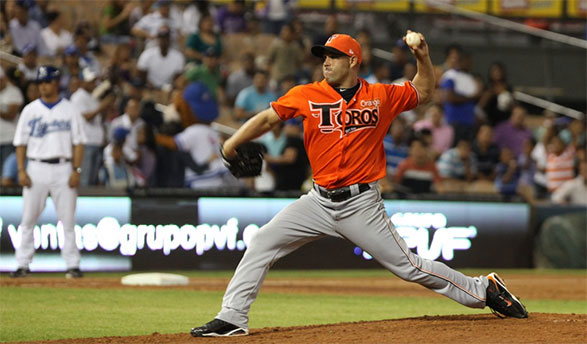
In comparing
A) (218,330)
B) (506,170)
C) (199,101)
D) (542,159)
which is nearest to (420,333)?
(218,330)

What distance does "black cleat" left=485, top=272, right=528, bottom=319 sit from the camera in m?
7.60

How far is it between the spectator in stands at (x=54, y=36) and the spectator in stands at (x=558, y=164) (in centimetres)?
910

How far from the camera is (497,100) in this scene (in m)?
19.2

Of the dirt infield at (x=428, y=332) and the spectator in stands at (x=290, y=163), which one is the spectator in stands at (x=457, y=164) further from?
the dirt infield at (x=428, y=332)

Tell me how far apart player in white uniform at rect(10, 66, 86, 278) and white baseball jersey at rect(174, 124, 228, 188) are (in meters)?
3.20

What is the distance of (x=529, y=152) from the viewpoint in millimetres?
18469

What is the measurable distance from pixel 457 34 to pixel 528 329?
17.1m

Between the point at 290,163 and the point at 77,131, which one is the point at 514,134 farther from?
the point at 77,131

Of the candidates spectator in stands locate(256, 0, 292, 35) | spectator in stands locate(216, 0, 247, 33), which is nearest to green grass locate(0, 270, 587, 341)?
spectator in stands locate(216, 0, 247, 33)

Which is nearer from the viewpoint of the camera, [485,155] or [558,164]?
[558,164]

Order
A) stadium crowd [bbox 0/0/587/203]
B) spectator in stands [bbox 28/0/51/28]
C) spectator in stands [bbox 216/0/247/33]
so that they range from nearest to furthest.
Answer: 1. stadium crowd [bbox 0/0/587/203]
2. spectator in stands [bbox 28/0/51/28]
3. spectator in stands [bbox 216/0/247/33]

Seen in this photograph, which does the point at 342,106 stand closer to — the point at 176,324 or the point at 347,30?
the point at 176,324

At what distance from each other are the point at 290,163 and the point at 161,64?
378cm

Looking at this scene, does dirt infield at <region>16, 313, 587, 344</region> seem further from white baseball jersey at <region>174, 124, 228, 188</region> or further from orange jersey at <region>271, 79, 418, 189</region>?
white baseball jersey at <region>174, 124, 228, 188</region>
